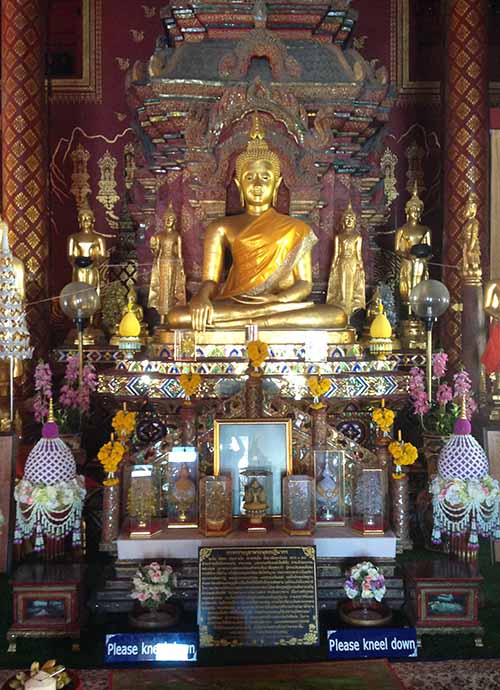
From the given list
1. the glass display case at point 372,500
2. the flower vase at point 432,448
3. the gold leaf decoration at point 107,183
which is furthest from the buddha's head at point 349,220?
the glass display case at point 372,500

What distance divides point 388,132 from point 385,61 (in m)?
0.74

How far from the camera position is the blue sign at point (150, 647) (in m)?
3.78

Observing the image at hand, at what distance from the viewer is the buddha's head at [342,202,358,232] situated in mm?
7485

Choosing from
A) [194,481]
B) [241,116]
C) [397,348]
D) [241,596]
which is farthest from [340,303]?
[241,596]

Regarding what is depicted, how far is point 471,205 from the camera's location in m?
7.01

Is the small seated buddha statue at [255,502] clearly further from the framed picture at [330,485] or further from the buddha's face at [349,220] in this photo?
the buddha's face at [349,220]

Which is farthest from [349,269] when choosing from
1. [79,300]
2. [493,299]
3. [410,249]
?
[79,300]

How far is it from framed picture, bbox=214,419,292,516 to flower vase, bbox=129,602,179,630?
80 centimetres

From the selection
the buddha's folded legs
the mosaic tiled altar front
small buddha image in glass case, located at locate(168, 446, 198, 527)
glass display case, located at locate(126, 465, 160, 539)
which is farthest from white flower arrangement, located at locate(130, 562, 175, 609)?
the buddha's folded legs

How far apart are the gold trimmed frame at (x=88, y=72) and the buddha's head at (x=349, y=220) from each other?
2.95 m

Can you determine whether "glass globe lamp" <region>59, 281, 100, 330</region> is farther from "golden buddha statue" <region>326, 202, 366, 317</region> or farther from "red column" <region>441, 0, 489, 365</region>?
"red column" <region>441, 0, 489, 365</region>

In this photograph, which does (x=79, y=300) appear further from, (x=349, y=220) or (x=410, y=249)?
(x=410, y=249)

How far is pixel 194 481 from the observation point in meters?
4.66

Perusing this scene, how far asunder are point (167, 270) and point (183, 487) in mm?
3215
